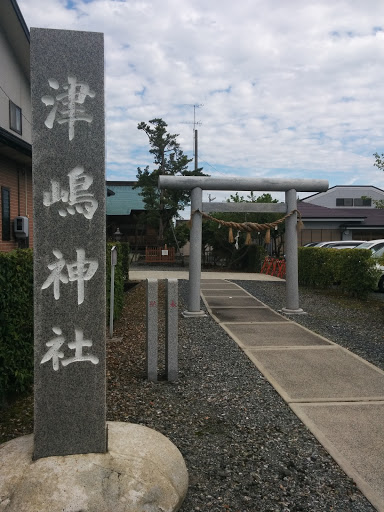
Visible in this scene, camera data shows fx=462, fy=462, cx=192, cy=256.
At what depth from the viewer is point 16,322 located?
459 cm

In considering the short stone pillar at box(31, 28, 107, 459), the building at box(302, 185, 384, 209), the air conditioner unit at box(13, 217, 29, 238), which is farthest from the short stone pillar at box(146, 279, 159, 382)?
the building at box(302, 185, 384, 209)

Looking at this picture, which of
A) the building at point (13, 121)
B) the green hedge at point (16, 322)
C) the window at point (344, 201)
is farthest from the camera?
the window at point (344, 201)

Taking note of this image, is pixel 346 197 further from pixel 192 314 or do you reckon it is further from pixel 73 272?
pixel 73 272

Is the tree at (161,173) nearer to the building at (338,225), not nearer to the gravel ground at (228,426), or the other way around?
the building at (338,225)

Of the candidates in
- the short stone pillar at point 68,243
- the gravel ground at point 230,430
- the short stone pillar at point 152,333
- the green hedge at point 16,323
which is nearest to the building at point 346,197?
the gravel ground at point 230,430

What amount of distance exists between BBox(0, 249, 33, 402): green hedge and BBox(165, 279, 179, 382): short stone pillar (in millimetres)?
1562

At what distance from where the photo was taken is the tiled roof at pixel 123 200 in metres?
29.2

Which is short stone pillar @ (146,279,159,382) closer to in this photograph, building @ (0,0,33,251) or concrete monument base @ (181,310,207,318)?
concrete monument base @ (181,310,207,318)

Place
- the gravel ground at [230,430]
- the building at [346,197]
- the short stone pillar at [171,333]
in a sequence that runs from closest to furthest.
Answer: the gravel ground at [230,430] < the short stone pillar at [171,333] < the building at [346,197]

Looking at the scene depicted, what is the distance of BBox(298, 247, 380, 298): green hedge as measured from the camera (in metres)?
12.6

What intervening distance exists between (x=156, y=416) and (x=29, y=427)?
1.16 meters

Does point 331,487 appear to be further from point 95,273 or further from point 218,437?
point 95,273

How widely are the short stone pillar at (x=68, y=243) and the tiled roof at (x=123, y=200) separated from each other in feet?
84.0

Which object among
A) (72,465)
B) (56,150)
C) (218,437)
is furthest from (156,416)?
(56,150)
